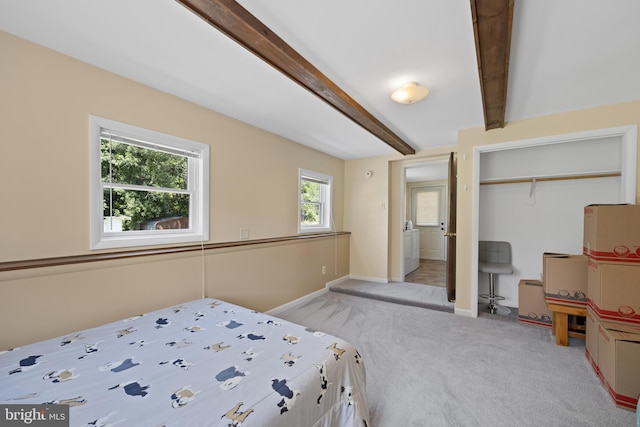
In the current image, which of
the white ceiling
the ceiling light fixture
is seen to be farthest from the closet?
the ceiling light fixture

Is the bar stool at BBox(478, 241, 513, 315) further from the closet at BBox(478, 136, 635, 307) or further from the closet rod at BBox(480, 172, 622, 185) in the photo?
the closet rod at BBox(480, 172, 622, 185)

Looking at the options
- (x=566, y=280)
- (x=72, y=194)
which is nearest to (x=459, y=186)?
(x=566, y=280)

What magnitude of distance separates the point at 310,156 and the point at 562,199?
Result: 3.41m

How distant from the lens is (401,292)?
390cm

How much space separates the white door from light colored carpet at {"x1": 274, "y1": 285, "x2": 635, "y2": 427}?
162 inches

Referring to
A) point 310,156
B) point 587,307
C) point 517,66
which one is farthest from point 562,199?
point 310,156

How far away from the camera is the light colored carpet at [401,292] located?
3.44 m

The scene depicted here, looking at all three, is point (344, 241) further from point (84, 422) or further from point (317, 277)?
point (84, 422)

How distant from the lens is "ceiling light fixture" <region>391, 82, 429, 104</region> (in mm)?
2055

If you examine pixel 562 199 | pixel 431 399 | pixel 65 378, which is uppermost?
pixel 562 199

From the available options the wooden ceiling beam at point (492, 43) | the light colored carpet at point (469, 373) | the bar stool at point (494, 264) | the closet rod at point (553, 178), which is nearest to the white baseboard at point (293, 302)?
the light colored carpet at point (469, 373)

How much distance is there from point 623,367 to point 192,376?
8.73 feet

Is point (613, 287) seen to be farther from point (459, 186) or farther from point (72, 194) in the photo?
point (72, 194)

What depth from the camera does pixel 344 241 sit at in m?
4.71
